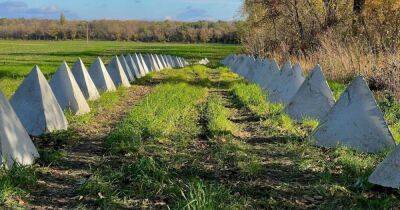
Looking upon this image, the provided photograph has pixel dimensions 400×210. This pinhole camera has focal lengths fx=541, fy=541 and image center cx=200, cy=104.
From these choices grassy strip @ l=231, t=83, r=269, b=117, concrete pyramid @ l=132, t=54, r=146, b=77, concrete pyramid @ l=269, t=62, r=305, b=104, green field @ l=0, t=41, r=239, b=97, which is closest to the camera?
grassy strip @ l=231, t=83, r=269, b=117

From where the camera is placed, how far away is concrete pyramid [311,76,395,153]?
7250 millimetres

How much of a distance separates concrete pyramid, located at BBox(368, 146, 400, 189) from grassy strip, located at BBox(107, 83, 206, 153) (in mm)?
3027

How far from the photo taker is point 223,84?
18.5 metres

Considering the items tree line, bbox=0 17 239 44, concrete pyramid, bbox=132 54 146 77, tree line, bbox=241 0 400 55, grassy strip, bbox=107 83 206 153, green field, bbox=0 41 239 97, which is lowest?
tree line, bbox=0 17 239 44

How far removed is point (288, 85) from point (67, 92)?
475 centimetres

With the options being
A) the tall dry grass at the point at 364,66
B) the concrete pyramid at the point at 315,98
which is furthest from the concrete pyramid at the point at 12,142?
the tall dry grass at the point at 364,66

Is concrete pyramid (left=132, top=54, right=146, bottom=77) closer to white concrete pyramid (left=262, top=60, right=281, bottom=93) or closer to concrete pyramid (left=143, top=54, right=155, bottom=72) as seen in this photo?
concrete pyramid (left=143, top=54, right=155, bottom=72)

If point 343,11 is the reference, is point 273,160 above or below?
below

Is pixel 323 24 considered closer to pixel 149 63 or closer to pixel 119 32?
pixel 149 63

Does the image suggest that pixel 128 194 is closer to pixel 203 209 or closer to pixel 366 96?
pixel 203 209

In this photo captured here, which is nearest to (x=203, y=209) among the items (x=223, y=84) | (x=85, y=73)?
(x=85, y=73)

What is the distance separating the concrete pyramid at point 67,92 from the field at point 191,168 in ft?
1.23

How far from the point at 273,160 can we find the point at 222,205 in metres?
2.18

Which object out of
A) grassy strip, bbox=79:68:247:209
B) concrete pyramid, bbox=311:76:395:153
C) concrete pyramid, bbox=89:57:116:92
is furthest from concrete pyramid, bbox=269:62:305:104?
concrete pyramid, bbox=89:57:116:92
